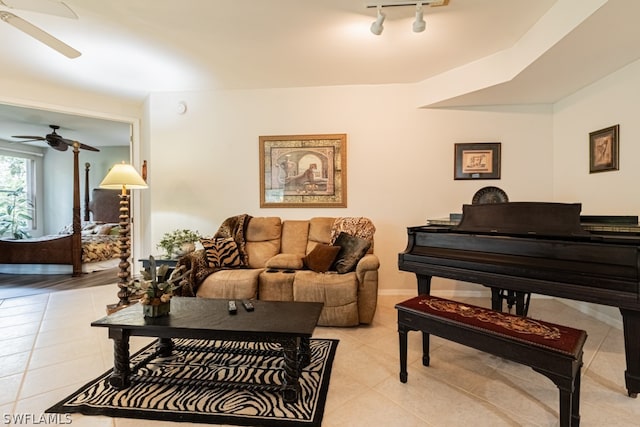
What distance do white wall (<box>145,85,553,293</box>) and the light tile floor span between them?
1526mm

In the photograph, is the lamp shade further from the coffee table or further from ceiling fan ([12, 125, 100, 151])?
ceiling fan ([12, 125, 100, 151])

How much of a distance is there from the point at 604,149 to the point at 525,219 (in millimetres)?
1727

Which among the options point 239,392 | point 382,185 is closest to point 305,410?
point 239,392

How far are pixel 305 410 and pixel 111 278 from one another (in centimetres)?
443

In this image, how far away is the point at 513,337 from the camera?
1431 mm

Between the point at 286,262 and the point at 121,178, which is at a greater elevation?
the point at 121,178

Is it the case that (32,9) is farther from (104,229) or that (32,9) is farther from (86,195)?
(86,195)

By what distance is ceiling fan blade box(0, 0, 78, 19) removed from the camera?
72.7 inches

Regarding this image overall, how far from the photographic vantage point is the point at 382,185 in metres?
3.77

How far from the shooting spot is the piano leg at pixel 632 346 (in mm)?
1526

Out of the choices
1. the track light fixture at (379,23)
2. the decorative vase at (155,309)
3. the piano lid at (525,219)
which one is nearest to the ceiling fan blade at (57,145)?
the decorative vase at (155,309)

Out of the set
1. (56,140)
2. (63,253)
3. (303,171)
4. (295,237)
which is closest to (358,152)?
(303,171)

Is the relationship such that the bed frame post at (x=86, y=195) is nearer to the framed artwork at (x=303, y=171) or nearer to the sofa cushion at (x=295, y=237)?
the framed artwork at (x=303, y=171)

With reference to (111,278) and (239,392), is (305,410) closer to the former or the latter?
(239,392)
